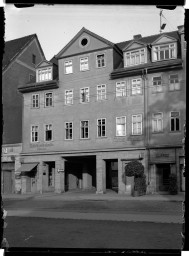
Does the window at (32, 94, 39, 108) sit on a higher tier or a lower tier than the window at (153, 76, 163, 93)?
lower

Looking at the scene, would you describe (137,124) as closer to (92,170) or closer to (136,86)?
(136,86)

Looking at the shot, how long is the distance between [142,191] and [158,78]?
7583mm

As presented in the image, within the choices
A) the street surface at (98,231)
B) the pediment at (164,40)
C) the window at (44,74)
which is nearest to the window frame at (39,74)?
the window at (44,74)

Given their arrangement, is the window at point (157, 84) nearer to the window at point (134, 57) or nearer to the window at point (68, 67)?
the window at point (134, 57)

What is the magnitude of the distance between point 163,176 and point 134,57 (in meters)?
9.02

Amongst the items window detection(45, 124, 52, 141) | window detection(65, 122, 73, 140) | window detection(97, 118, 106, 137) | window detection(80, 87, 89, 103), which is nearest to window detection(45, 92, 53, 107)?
window detection(65, 122, 73, 140)

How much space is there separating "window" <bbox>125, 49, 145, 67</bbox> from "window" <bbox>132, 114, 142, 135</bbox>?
4.20 metres

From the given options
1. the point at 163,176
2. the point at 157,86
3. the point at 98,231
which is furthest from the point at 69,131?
the point at 98,231

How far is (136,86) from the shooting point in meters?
21.7

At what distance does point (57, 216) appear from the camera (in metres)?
12.7

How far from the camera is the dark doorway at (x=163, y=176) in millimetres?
20953

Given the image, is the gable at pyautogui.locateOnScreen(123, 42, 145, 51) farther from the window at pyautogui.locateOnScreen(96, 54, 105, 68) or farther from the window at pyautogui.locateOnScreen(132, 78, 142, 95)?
the window at pyautogui.locateOnScreen(132, 78, 142, 95)

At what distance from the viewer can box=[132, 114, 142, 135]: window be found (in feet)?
71.5

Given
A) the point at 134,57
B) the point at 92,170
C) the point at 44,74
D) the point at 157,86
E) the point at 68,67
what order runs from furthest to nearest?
the point at 92,170 < the point at 44,74 < the point at 134,57 < the point at 68,67 < the point at 157,86
